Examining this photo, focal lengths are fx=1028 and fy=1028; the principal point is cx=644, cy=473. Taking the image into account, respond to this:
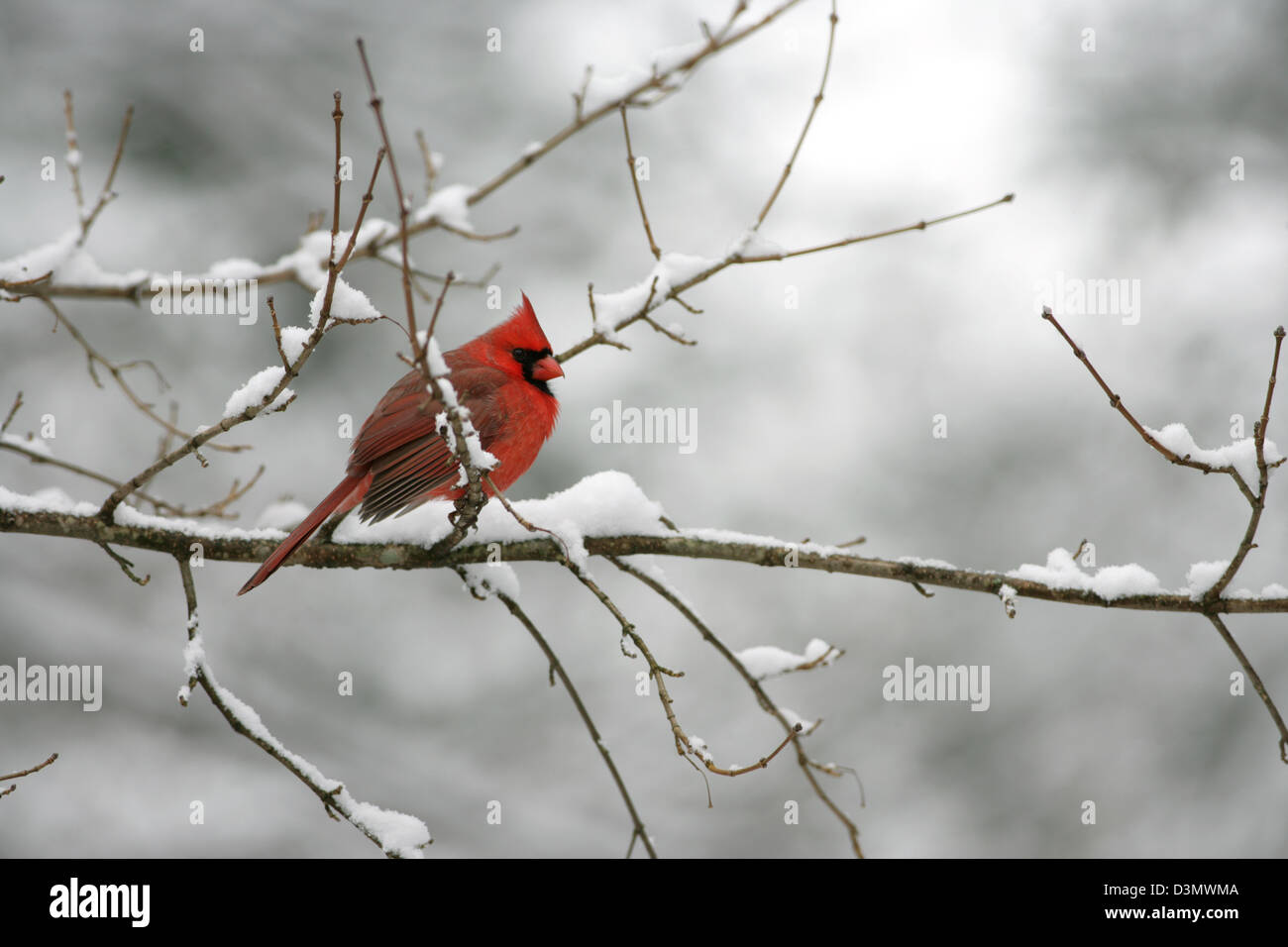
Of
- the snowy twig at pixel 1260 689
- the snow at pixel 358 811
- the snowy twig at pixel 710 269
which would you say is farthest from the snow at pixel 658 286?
the snowy twig at pixel 1260 689

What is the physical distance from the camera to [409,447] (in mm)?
3086

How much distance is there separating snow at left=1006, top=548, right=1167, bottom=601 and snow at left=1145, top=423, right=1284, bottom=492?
32 centimetres

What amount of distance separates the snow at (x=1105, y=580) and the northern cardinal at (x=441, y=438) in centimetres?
144

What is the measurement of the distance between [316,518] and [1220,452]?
7.17 ft

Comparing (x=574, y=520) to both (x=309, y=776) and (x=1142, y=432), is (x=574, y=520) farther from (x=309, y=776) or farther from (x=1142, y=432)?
(x=1142, y=432)

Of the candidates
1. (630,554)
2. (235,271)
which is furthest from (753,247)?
(235,271)

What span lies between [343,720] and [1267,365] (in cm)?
647

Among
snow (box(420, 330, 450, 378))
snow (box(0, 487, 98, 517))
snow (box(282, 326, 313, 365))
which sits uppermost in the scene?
snow (box(282, 326, 313, 365))

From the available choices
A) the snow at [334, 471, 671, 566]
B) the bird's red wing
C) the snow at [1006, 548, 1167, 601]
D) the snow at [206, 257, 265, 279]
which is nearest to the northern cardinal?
the bird's red wing

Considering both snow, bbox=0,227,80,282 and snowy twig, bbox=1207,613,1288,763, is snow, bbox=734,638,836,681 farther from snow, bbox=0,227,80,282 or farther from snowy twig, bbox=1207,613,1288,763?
snow, bbox=0,227,80,282

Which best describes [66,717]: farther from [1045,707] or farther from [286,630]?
[1045,707]

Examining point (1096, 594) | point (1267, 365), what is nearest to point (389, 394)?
point (1096, 594)

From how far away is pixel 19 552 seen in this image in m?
6.14

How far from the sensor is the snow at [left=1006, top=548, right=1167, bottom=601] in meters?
2.45
